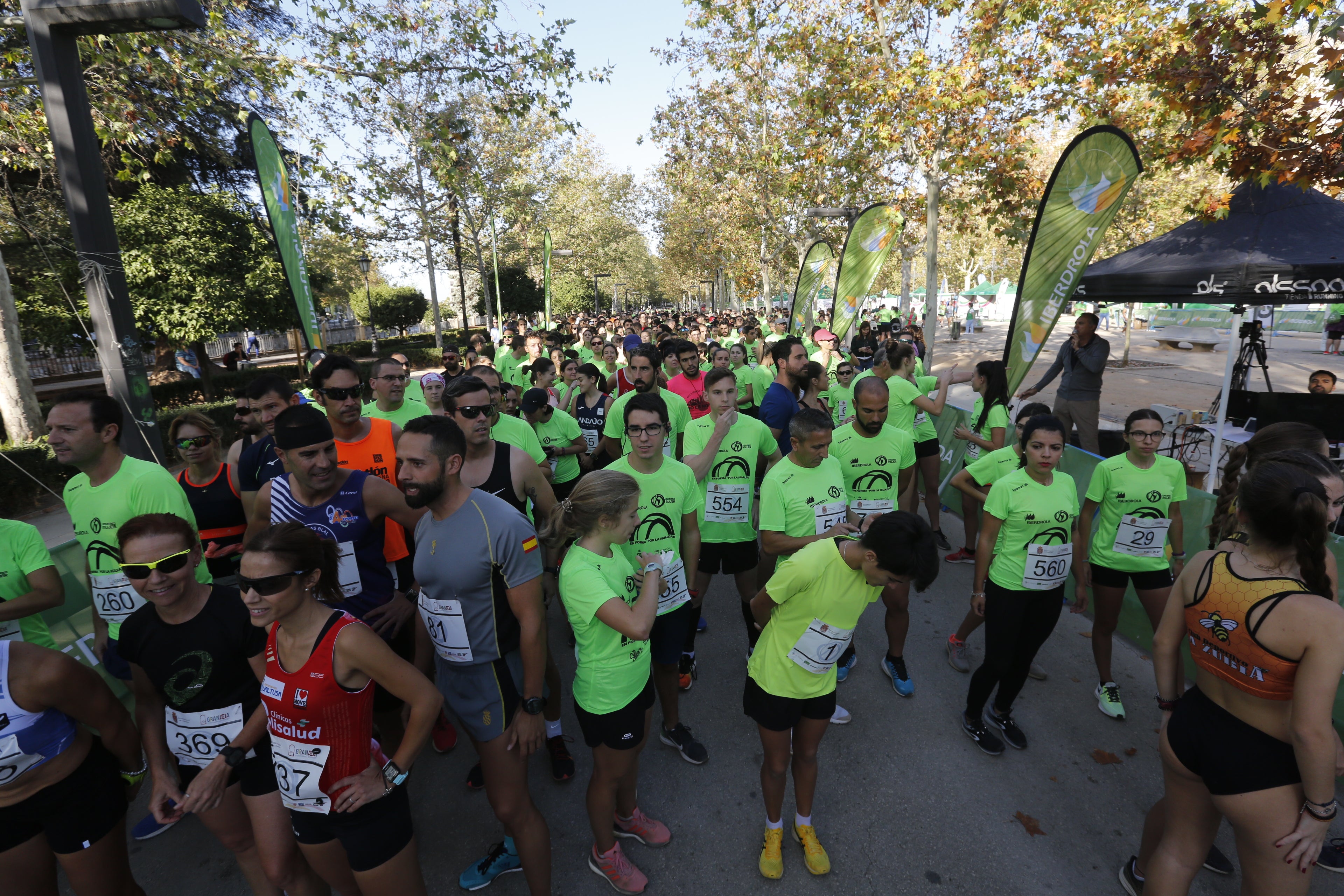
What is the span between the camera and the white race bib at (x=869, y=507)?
4277 mm

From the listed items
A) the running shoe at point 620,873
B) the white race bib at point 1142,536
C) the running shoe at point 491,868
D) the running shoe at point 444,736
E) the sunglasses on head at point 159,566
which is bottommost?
the running shoe at point 444,736

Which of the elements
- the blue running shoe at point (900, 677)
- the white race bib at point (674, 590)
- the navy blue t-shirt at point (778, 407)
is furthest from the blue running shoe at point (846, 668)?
the navy blue t-shirt at point (778, 407)

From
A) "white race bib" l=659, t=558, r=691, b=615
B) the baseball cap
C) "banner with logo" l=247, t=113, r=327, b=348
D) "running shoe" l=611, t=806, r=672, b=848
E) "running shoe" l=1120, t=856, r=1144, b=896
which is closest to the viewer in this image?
"running shoe" l=1120, t=856, r=1144, b=896

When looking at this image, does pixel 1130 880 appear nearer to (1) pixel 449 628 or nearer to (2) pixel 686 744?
(2) pixel 686 744

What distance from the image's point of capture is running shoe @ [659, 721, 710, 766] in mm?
3557

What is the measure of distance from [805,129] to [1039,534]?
45.9ft

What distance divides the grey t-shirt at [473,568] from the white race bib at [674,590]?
2.89ft

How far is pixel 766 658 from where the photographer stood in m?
2.71

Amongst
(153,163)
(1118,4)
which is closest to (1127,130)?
(1118,4)

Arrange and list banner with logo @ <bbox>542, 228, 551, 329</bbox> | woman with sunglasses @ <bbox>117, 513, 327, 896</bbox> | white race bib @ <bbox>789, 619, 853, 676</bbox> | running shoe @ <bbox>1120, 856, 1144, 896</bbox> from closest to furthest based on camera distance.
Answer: woman with sunglasses @ <bbox>117, 513, 327, 896</bbox> → white race bib @ <bbox>789, 619, 853, 676</bbox> → running shoe @ <bbox>1120, 856, 1144, 896</bbox> → banner with logo @ <bbox>542, 228, 551, 329</bbox>

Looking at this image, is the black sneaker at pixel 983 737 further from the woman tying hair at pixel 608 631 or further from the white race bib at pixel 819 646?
the woman tying hair at pixel 608 631

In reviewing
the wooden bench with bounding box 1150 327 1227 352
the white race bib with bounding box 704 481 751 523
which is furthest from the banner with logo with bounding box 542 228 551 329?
the wooden bench with bounding box 1150 327 1227 352

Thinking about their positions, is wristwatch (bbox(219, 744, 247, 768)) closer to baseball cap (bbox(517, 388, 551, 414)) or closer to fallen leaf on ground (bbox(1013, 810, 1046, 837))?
baseball cap (bbox(517, 388, 551, 414))

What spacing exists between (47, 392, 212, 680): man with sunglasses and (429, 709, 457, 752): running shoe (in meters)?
1.59
